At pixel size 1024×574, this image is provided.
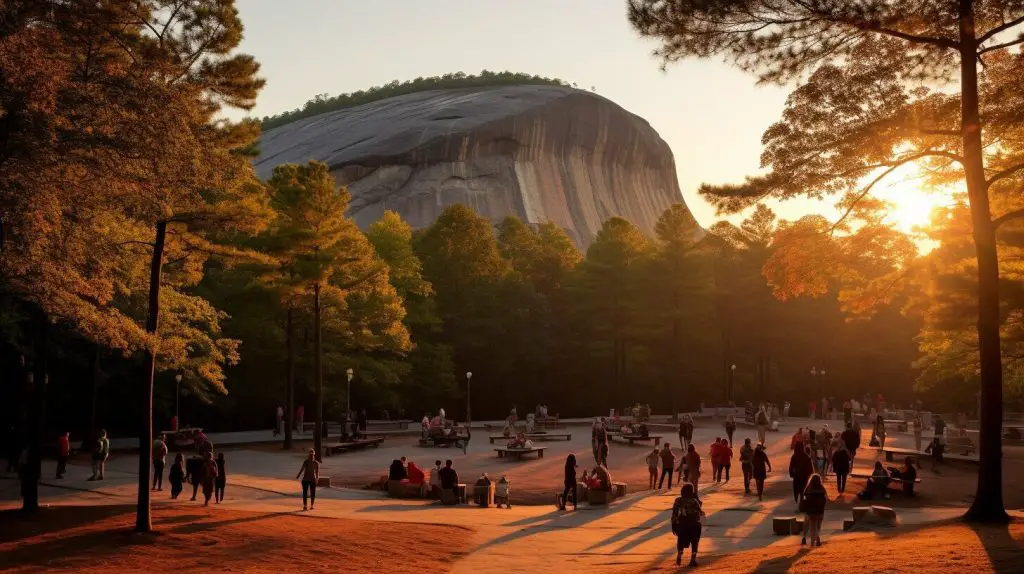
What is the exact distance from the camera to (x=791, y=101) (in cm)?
1858

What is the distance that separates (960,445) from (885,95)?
73.1ft

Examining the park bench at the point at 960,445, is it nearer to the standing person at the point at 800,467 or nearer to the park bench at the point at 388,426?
the standing person at the point at 800,467

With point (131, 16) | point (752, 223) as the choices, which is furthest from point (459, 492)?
point (752, 223)

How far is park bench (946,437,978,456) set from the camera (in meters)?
35.4

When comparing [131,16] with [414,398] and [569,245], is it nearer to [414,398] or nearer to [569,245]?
[414,398]

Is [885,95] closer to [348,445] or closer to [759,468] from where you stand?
[759,468]

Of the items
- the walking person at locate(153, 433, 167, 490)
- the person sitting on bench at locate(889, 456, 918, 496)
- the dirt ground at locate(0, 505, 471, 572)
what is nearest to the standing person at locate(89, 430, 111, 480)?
the walking person at locate(153, 433, 167, 490)

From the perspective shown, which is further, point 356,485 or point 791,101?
point 356,485

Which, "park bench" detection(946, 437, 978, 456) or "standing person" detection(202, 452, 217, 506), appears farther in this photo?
Result: "park bench" detection(946, 437, 978, 456)

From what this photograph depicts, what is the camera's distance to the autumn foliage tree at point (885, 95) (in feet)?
55.6

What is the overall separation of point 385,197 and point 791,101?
133310mm

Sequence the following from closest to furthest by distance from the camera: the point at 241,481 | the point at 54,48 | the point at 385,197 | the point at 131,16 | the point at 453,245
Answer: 1. the point at 54,48
2. the point at 131,16
3. the point at 241,481
4. the point at 453,245
5. the point at 385,197

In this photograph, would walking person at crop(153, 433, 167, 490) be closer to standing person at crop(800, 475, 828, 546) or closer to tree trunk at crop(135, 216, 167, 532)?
tree trunk at crop(135, 216, 167, 532)

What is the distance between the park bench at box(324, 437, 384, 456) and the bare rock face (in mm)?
103114
